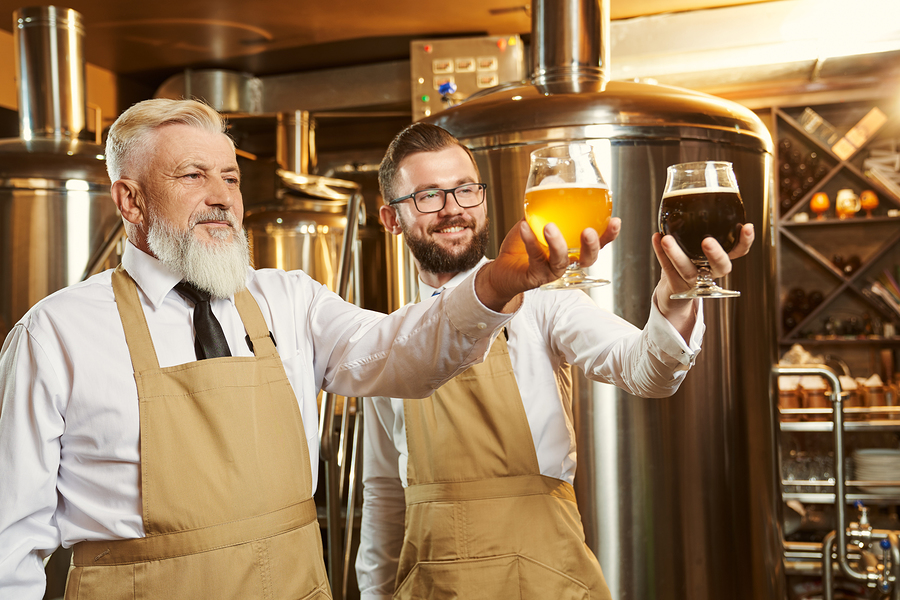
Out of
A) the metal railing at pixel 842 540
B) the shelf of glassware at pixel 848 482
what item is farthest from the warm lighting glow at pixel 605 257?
the shelf of glassware at pixel 848 482

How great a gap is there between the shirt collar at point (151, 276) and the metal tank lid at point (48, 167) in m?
2.06

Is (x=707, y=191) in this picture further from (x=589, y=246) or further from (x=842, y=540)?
(x=842, y=540)

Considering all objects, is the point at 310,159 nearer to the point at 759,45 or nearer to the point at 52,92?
the point at 52,92

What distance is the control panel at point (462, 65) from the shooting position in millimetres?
4344

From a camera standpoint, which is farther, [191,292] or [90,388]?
[191,292]

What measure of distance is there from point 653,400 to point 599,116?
31.1 inches

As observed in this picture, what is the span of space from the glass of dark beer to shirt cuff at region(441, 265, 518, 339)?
0.83 ft

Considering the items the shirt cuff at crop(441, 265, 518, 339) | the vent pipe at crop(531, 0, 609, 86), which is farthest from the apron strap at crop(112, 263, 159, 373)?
the vent pipe at crop(531, 0, 609, 86)

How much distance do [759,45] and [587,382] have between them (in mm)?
2579

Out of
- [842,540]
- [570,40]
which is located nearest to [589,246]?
[570,40]

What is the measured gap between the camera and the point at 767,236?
2.29 metres

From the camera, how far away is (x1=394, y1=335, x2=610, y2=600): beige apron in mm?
1452

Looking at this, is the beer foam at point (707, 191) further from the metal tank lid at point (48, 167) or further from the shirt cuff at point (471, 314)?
the metal tank lid at point (48, 167)

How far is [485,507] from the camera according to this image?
1496 mm
